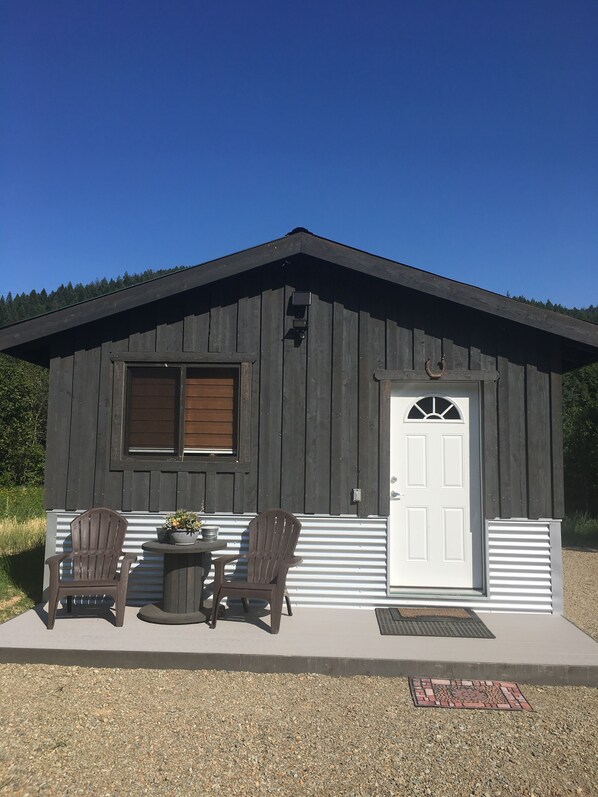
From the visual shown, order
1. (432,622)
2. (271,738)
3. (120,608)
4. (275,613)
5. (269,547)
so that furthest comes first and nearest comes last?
(269,547), (432,622), (120,608), (275,613), (271,738)

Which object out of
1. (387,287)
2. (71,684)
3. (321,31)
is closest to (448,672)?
(71,684)

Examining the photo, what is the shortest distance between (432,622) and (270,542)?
155 centimetres

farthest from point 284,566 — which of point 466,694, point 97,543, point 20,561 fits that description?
point 20,561

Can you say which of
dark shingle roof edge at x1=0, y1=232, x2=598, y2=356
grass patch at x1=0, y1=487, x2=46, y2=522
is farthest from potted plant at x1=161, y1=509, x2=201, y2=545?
grass patch at x1=0, y1=487, x2=46, y2=522

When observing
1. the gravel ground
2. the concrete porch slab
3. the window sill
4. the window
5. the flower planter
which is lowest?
the gravel ground

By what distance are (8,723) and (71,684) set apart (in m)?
0.65

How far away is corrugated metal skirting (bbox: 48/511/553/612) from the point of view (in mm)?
5566

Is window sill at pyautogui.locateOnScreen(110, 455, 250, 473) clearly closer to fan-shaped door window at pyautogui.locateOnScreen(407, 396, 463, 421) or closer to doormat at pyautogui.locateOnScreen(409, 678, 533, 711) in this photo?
fan-shaped door window at pyautogui.locateOnScreen(407, 396, 463, 421)

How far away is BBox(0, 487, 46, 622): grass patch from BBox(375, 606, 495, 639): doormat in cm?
340

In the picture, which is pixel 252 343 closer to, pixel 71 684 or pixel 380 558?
pixel 380 558

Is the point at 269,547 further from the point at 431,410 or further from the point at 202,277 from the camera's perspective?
the point at 202,277

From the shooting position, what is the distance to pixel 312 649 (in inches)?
175

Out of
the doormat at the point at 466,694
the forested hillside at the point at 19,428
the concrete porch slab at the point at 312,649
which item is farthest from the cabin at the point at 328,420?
the forested hillside at the point at 19,428

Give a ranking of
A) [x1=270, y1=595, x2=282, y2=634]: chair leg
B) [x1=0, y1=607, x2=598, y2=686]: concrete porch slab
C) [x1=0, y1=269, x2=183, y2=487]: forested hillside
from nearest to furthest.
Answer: [x1=0, y1=607, x2=598, y2=686]: concrete porch slab < [x1=270, y1=595, x2=282, y2=634]: chair leg < [x1=0, y1=269, x2=183, y2=487]: forested hillside
